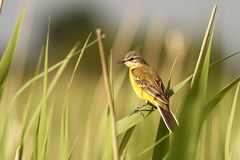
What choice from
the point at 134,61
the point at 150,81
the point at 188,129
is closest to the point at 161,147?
the point at 188,129

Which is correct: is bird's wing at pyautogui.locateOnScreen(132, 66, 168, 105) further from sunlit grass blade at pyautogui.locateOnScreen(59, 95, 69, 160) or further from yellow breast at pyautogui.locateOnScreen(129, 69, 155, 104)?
sunlit grass blade at pyautogui.locateOnScreen(59, 95, 69, 160)

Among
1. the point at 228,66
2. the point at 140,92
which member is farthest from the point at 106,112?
the point at 140,92

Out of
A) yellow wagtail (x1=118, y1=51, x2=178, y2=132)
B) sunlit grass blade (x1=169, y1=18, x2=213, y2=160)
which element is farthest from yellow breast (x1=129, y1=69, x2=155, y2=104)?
sunlit grass blade (x1=169, y1=18, x2=213, y2=160)

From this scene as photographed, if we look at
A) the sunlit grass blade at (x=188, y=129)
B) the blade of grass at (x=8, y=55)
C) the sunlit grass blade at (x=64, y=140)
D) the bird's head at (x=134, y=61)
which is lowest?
the sunlit grass blade at (x=188, y=129)

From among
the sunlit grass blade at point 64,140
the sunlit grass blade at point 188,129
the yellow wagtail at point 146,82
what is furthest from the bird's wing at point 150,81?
the sunlit grass blade at point 188,129

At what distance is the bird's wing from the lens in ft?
12.0

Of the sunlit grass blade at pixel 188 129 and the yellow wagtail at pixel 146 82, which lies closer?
the sunlit grass blade at pixel 188 129

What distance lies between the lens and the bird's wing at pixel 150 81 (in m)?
3.66

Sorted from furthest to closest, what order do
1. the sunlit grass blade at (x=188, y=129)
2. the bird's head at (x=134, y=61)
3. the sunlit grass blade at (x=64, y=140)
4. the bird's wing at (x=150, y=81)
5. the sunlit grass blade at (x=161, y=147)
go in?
1. the bird's head at (x=134, y=61)
2. the bird's wing at (x=150, y=81)
3. the sunlit grass blade at (x=64, y=140)
4. the sunlit grass blade at (x=161, y=147)
5. the sunlit grass blade at (x=188, y=129)

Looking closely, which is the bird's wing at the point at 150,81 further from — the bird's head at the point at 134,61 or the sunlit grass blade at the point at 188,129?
the sunlit grass blade at the point at 188,129

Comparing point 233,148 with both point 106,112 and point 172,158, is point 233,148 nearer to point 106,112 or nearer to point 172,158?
point 106,112

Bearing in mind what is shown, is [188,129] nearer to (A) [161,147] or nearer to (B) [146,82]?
(A) [161,147]

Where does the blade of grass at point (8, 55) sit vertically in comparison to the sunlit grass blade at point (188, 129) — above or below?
above

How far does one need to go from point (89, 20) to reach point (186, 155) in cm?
3147
